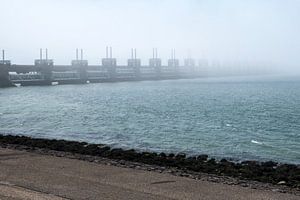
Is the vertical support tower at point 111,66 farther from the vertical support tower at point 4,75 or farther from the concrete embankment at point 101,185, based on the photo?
the concrete embankment at point 101,185

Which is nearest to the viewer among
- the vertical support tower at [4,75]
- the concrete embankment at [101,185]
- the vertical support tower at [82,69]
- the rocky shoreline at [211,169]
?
the concrete embankment at [101,185]

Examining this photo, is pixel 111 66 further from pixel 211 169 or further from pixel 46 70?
pixel 211 169

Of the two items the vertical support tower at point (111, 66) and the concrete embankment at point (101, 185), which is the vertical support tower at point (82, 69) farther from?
the concrete embankment at point (101, 185)

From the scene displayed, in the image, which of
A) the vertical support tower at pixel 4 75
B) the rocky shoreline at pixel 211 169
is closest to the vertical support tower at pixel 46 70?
the vertical support tower at pixel 4 75

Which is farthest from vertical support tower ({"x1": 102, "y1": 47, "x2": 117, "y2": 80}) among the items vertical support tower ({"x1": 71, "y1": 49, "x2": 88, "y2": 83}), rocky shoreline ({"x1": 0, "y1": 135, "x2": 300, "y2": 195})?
rocky shoreline ({"x1": 0, "y1": 135, "x2": 300, "y2": 195})

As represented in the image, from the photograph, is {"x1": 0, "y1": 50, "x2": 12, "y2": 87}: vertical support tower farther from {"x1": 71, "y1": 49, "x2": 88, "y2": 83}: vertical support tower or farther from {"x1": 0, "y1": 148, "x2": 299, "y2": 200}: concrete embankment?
{"x1": 0, "y1": 148, "x2": 299, "y2": 200}: concrete embankment

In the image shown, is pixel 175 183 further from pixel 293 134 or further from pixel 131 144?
pixel 293 134

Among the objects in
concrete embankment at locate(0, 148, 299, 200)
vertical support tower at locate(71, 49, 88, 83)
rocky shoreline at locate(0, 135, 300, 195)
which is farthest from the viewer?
vertical support tower at locate(71, 49, 88, 83)

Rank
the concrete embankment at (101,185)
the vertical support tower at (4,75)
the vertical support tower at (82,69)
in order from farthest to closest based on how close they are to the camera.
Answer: the vertical support tower at (82,69) < the vertical support tower at (4,75) < the concrete embankment at (101,185)

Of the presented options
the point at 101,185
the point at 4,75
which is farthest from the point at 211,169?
the point at 4,75

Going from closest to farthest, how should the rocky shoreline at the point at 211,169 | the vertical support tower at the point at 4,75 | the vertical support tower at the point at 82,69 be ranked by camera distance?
1. the rocky shoreline at the point at 211,169
2. the vertical support tower at the point at 4,75
3. the vertical support tower at the point at 82,69

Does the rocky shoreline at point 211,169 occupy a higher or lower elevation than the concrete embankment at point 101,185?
lower

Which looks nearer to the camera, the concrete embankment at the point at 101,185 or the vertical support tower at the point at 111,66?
the concrete embankment at the point at 101,185

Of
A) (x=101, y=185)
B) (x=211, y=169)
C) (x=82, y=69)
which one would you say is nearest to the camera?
(x=101, y=185)
